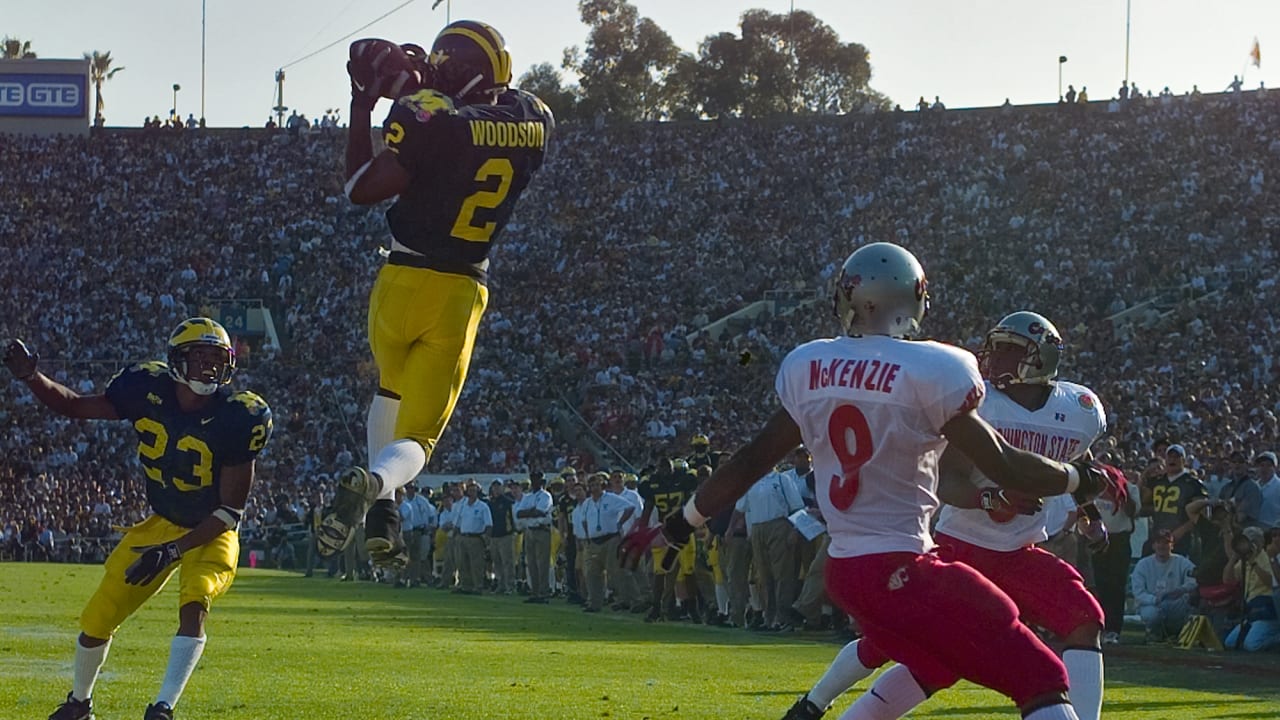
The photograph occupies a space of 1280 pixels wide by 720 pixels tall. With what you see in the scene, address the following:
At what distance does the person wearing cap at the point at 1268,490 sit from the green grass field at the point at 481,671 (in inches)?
58.9

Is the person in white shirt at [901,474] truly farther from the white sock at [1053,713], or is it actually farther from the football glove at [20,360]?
the football glove at [20,360]

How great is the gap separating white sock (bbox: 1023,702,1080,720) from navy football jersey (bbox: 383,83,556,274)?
2577 millimetres

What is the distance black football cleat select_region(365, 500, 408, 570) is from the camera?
247 inches

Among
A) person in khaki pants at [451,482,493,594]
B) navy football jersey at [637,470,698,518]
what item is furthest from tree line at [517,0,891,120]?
navy football jersey at [637,470,698,518]

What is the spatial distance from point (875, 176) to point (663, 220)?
5.67 meters

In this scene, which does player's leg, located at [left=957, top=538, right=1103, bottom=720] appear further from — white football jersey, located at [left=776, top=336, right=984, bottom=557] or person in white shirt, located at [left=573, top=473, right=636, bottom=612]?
person in white shirt, located at [left=573, top=473, right=636, bottom=612]

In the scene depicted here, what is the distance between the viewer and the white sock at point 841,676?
8.16 m

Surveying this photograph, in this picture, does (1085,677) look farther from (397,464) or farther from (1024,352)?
(397,464)

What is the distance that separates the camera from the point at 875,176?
47.8 meters

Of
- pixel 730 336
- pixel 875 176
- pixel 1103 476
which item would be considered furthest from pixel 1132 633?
pixel 875 176

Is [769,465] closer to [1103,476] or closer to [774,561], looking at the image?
[1103,476]

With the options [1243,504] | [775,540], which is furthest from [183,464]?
[1243,504]

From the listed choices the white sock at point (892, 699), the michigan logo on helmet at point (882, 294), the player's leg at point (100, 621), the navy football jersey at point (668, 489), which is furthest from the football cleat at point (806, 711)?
the navy football jersey at point (668, 489)

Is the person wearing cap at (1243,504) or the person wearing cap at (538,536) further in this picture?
the person wearing cap at (538,536)
